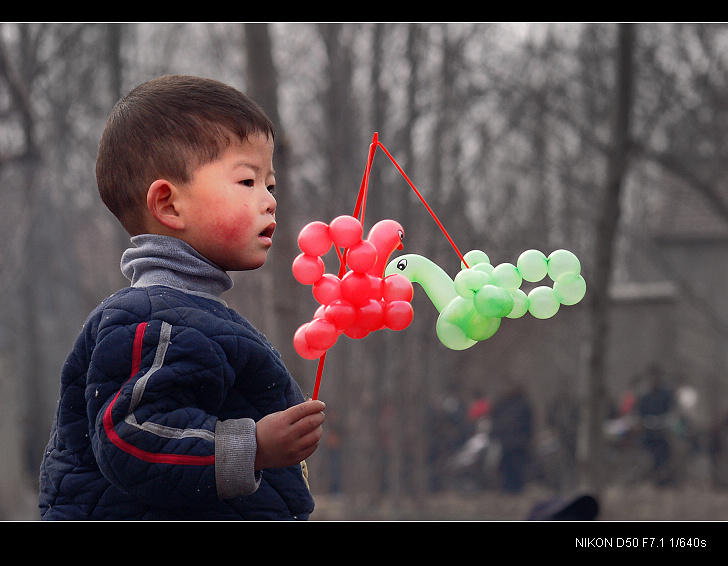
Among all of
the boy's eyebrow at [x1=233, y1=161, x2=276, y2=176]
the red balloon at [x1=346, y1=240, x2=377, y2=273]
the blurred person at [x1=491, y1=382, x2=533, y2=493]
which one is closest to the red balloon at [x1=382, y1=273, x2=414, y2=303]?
the red balloon at [x1=346, y1=240, x2=377, y2=273]

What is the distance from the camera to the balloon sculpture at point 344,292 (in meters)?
1.82

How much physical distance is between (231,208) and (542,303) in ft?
3.12

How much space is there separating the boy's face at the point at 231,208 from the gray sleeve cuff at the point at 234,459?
421 millimetres

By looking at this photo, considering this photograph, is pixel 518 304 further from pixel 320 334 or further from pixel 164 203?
pixel 164 203

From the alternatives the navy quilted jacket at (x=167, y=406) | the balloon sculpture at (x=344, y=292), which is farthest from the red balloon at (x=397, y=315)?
the navy quilted jacket at (x=167, y=406)

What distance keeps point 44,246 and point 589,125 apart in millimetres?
11253

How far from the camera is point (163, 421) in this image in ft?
4.78

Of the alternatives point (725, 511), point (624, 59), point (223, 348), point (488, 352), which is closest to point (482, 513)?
point (725, 511)

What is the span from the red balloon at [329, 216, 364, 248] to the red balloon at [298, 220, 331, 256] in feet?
0.08

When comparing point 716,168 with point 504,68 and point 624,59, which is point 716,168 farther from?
point 624,59

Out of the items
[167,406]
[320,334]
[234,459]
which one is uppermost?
[320,334]

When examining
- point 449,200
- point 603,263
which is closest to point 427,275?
point 603,263

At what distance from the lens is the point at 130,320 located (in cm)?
154

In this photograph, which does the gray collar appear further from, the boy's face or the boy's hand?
the boy's hand
